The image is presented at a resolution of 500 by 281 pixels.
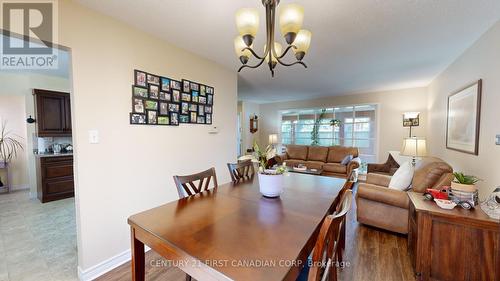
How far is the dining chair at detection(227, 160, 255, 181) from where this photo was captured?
2.06 m

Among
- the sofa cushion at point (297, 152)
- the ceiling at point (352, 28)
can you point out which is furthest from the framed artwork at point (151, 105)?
the sofa cushion at point (297, 152)

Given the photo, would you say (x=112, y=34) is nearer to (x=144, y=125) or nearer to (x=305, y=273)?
(x=144, y=125)

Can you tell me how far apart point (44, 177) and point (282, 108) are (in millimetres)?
6023

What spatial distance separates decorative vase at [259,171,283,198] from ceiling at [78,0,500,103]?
1386 mm

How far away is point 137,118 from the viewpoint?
2.05 metres

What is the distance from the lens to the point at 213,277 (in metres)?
0.75

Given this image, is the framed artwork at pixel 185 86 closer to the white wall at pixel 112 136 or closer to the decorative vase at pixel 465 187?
the white wall at pixel 112 136

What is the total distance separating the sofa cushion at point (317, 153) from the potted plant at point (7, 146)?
6.61 metres

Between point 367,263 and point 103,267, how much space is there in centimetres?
244

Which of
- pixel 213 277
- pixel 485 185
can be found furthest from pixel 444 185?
pixel 213 277

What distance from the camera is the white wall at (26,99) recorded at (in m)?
3.71

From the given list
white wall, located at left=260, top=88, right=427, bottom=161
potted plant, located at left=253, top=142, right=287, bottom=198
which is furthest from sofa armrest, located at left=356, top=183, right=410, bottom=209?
white wall, located at left=260, top=88, right=427, bottom=161

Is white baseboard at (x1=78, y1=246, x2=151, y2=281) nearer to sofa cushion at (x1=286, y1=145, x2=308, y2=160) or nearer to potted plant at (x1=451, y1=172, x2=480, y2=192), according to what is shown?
potted plant at (x1=451, y1=172, x2=480, y2=192)

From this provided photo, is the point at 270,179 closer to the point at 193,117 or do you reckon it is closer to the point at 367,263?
the point at 367,263
